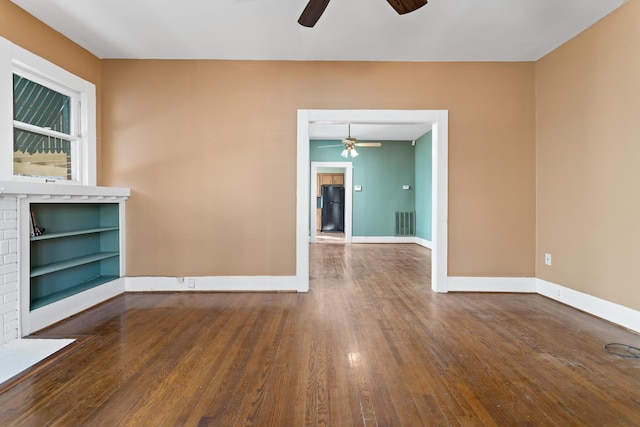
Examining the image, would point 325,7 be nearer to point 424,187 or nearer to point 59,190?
point 59,190

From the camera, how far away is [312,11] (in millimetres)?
2365

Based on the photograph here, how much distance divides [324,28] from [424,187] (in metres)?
5.46

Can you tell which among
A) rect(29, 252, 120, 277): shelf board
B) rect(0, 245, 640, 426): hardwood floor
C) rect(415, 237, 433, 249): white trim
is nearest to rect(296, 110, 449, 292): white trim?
rect(0, 245, 640, 426): hardwood floor

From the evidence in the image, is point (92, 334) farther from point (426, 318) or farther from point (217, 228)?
point (426, 318)

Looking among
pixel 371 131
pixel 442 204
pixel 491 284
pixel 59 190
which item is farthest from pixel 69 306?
pixel 371 131

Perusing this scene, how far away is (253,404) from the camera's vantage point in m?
1.73

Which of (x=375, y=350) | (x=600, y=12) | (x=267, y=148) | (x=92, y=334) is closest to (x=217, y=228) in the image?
(x=267, y=148)

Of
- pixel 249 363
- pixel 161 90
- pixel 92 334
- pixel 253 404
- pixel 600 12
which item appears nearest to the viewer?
pixel 253 404

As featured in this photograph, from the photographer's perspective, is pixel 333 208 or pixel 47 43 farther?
pixel 333 208

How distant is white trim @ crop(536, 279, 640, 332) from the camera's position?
2.78m

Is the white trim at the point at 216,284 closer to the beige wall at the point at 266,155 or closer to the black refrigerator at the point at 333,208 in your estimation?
the beige wall at the point at 266,155

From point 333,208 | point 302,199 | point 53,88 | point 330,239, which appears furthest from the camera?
point 333,208

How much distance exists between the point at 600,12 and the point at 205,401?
4344 mm

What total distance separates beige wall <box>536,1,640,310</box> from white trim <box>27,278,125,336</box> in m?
4.94
